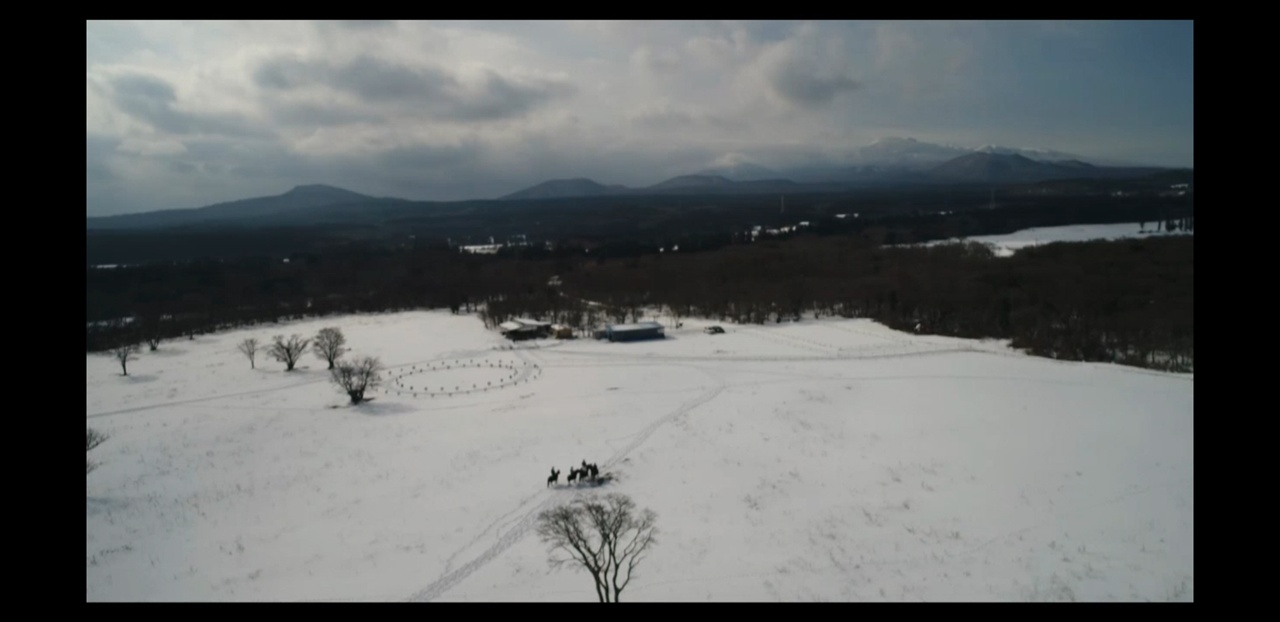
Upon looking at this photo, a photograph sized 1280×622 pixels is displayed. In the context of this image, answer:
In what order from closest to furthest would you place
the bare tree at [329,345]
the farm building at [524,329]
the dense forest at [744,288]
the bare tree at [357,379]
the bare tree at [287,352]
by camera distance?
the bare tree at [357,379], the bare tree at [287,352], the bare tree at [329,345], the dense forest at [744,288], the farm building at [524,329]

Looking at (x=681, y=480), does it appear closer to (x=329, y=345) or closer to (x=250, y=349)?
(x=329, y=345)

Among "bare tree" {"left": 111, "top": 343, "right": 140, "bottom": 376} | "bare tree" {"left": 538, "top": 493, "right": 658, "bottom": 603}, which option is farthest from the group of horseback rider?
"bare tree" {"left": 111, "top": 343, "right": 140, "bottom": 376}

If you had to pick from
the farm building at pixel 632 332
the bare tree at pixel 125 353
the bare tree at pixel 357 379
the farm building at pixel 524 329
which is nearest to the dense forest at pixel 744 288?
the bare tree at pixel 125 353

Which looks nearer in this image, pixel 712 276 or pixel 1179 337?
pixel 1179 337

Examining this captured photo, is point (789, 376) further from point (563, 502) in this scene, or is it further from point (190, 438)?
point (190, 438)

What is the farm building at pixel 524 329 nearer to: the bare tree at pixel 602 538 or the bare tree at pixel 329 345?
the bare tree at pixel 329 345
